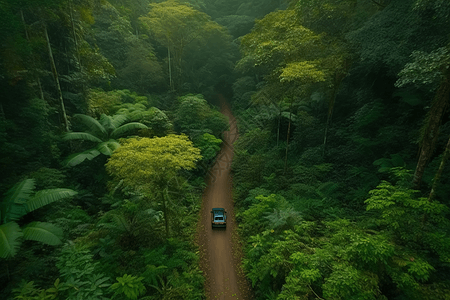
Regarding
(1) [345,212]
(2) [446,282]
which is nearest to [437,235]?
(2) [446,282]

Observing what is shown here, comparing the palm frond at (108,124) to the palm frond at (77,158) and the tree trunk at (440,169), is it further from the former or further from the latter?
the tree trunk at (440,169)

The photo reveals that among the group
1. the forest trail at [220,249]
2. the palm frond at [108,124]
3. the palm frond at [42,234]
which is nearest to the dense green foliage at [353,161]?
the forest trail at [220,249]

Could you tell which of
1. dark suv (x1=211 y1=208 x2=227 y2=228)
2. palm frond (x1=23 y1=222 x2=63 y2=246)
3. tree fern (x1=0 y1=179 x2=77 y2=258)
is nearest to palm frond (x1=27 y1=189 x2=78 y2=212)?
tree fern (x1=0 y1=179 x2=77 y2=258)

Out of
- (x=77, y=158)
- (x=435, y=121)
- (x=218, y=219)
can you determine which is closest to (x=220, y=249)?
(x=218, y=219)

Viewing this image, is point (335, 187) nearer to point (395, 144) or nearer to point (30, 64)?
point (395, 144)

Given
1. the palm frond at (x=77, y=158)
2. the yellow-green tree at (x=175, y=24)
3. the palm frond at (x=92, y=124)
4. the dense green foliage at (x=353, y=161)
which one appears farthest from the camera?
the yellow-green tree at (x=175, y=24)

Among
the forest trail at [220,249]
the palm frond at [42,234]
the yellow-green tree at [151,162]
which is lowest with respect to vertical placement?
the forest trail at [220,249]
